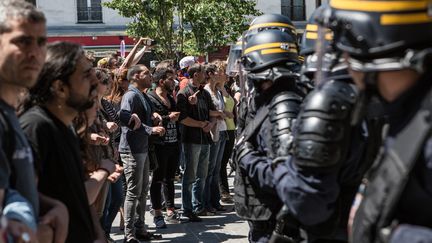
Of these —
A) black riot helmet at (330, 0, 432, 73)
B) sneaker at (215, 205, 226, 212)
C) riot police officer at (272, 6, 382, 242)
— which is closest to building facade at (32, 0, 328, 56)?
sneaker at (215, 205, 226, 212)

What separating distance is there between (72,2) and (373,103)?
86.1ft

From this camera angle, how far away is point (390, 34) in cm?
213

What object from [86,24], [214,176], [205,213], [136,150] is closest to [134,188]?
[136,150]

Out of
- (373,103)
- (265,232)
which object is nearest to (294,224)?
(265,232)

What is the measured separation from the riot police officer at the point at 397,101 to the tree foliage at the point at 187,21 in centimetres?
1764

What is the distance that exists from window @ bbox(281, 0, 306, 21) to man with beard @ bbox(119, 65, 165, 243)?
76.4 ft

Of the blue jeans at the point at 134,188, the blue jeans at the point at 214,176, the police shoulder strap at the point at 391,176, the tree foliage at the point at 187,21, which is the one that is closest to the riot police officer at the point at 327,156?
the police shoulder strap at the point at 391,176

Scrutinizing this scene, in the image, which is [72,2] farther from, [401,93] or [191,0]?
[401,93]

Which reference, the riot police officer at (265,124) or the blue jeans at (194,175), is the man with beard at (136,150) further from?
the riot police officer at (265,124)

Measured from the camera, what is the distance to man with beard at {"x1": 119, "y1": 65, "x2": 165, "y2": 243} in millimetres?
6898

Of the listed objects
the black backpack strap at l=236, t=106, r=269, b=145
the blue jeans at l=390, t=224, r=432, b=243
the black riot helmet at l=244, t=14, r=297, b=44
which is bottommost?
the black backpack strap at l=236, t=106, r=269, b=145

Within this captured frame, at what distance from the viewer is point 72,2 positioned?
27.2 metres

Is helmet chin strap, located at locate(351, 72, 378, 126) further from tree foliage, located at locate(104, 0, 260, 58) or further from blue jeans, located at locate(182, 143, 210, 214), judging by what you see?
tree foliage, located at locate(104, 0, 260, 58)

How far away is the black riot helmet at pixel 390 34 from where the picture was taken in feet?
6.93
